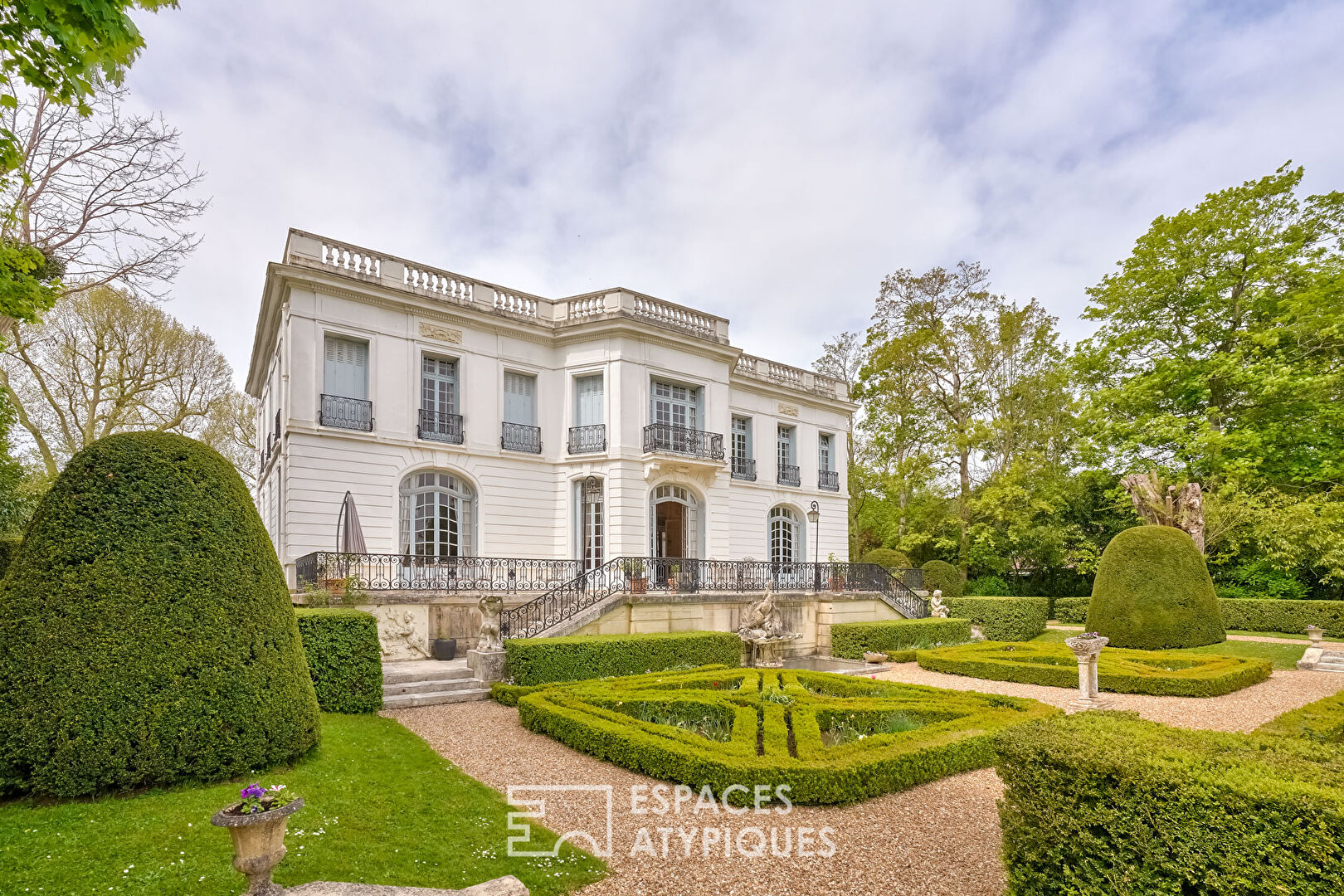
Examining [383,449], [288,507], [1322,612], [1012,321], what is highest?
[1012,321]

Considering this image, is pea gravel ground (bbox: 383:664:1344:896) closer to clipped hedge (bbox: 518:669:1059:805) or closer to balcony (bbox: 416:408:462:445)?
clipped hedge (bbox: 518:669:1059:805)

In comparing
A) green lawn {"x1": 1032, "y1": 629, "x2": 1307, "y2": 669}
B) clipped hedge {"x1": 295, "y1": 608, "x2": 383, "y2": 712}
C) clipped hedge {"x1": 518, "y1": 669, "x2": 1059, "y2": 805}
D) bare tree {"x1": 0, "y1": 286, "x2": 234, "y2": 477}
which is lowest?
green lawn {"x1": 1032, "y1": 629, "x2": 1307, "y2": 669}

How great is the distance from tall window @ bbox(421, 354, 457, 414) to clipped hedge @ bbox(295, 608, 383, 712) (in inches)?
297

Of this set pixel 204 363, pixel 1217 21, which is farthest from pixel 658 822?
pixel 204 363

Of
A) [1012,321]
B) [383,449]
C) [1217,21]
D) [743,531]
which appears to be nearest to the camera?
[1217,21]

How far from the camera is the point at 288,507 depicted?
47.2 feet

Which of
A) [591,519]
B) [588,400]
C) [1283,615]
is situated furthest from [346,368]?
[1283,615]

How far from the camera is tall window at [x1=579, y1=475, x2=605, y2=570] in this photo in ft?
59.6

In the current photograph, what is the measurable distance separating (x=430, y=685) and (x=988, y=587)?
22187 mm

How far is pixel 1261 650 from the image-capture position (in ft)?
53.7

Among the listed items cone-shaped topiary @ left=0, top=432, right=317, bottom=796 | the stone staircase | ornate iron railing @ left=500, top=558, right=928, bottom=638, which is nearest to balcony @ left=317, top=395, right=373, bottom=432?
ornate iron railing @ left=500, top=558, right=928, bottom=638

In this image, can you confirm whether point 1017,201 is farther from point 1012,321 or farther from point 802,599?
point 1012,321

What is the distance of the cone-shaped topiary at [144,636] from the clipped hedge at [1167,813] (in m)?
5.86

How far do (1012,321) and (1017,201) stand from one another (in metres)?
17.5
